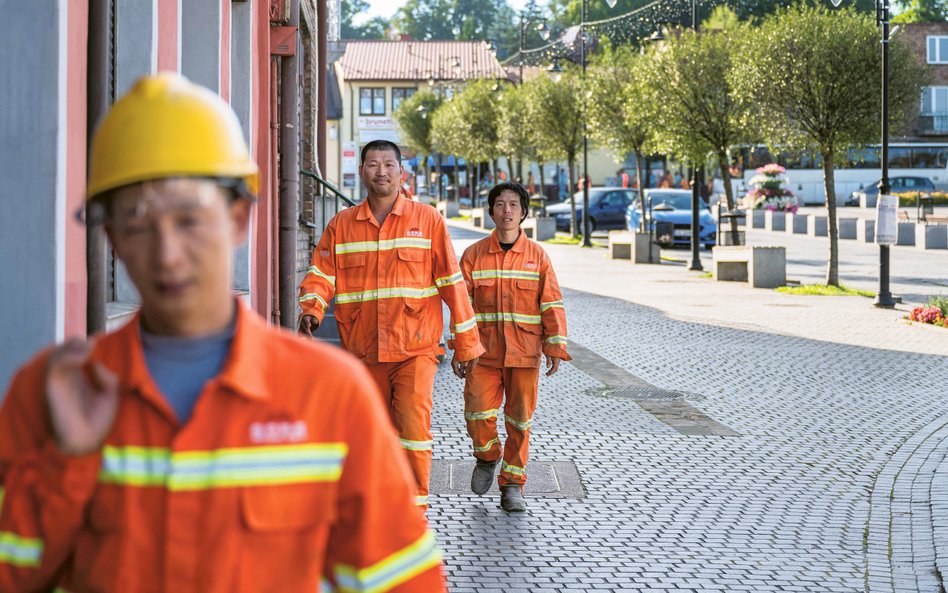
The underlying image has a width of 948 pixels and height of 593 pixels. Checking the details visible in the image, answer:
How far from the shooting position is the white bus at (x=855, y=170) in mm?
71750

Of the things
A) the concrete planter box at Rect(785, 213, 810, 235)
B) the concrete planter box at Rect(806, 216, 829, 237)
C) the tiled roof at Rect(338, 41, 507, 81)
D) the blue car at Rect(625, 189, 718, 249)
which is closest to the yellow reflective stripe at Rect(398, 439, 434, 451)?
the blue car at Rect(625, 189, 718, 249)

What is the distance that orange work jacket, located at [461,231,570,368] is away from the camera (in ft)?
25.7

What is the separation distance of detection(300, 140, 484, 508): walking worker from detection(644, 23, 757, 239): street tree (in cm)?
2294

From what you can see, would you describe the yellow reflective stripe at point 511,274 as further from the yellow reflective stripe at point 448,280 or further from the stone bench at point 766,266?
the stone bench at point 766,266

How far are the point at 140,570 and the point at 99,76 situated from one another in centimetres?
407

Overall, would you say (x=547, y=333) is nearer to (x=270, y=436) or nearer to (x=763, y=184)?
(x=270, y=436)

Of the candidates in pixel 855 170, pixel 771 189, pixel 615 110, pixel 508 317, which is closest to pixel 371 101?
pixel 855 170

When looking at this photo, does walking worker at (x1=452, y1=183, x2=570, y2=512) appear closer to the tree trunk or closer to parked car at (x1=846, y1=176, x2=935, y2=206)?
the tree trunk

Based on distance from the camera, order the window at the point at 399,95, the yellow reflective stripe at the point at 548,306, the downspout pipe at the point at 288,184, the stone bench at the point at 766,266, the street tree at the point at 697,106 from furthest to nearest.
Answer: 1. the window at the point at 399,95
2. the street tree at the point at 697,106
3. the stone bench at the point at 766,266
4. the downspout pipe at the point at 288,184
5. the yellow reflective stripe at the point at 548,306

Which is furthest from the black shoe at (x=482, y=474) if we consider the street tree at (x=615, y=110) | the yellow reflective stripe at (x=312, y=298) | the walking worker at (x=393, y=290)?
the street tree at (x=615, y=110)

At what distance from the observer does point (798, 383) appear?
43.1 feet

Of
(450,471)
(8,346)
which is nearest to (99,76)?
(8,346)

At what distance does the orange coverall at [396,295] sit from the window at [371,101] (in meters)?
91.0

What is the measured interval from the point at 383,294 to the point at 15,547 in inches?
186
